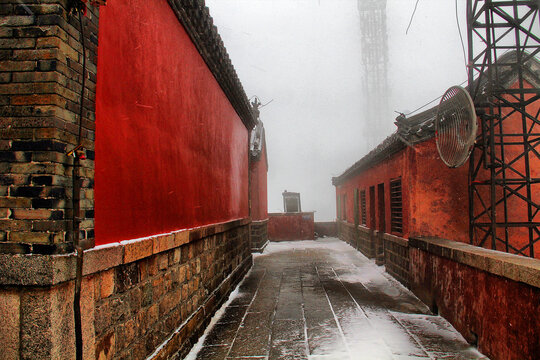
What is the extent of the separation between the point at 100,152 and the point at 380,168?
9.79m

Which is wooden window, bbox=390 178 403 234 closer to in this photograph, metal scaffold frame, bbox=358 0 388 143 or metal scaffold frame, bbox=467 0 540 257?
metal scaffold frame, bbox=467 0 540 257

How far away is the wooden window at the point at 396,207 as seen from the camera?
9297mm

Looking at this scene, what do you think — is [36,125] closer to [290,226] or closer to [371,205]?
[371,205]

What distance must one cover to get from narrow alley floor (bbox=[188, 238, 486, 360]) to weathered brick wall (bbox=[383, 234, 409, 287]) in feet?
0.80

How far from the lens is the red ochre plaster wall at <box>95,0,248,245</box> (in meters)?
2.97

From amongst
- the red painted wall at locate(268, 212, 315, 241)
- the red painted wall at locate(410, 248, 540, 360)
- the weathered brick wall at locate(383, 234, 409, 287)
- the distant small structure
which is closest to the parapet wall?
the red painted wall at locate(410, 248, 540, 360)

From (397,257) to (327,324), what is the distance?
4.18 m

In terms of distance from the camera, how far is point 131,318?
3289 millimetres

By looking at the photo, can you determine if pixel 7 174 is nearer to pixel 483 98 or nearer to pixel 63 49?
pixel 63 49

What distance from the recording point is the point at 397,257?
9.23m

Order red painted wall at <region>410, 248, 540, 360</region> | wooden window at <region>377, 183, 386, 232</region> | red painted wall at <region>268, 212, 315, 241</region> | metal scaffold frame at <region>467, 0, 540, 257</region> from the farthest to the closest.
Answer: red painted wall at <region>268, 212, 315, 241</region> → wooden window at <region>377, 183, 386, 232</region> → metal scaffold frame at <region>467, 0, 540, 257</region> → red painted wall at <region>410, 248, 540, 360</region>

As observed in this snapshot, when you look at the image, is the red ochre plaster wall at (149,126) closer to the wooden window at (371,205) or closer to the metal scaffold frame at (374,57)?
the wooden window at (371,205)

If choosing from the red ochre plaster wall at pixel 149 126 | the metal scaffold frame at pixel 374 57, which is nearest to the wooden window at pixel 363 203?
the red ochre plaster wall at pixel 149 126

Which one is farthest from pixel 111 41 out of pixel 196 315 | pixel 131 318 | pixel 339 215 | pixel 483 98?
pixel 339 215
